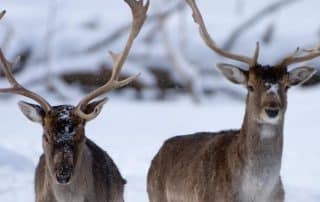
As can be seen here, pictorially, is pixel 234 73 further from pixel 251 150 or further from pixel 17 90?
pixel 17 90

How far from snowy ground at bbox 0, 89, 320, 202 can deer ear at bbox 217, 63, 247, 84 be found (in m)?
3.47

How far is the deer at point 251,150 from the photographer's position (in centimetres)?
949

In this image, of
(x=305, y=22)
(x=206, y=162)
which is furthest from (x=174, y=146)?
(x=305, y=22)

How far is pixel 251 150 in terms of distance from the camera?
381 inches

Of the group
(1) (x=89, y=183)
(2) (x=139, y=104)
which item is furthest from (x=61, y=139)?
(2) (x=139, y=104)

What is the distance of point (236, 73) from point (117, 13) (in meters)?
23.3

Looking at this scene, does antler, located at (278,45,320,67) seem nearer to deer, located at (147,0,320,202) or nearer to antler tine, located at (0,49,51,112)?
deer, located at (147,0,320,202)

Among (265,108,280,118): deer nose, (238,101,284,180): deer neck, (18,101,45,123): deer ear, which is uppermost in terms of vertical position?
(18,101,45,123): deer ear

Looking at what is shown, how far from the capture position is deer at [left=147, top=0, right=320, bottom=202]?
9.49m

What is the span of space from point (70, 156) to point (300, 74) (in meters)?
2.30

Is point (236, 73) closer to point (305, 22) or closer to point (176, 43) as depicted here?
point (176, 43)

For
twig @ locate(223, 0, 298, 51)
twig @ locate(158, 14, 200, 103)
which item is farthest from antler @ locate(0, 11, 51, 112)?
twig @ locate(223, 0, 298, 51)

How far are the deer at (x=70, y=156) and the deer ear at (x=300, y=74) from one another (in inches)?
64.7

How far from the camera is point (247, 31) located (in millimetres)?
30625
